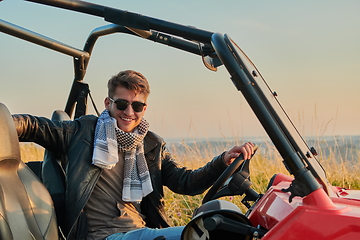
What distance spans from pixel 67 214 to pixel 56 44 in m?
1.19

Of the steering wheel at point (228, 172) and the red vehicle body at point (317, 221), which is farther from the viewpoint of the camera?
the steering wheel at point (228, 172)

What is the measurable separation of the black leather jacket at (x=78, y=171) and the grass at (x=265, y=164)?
5.39 feet

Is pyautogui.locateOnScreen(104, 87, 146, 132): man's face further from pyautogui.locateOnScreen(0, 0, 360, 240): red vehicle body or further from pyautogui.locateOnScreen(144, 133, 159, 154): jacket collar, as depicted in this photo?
pyautogui.locateOnScreen(0, 0, 360, 240): red vehicle body

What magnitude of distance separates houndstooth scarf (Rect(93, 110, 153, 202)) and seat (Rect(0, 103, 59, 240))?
0.45 meters

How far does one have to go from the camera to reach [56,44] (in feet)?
9.47

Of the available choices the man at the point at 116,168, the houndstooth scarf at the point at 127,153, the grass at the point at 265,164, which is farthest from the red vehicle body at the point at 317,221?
the grass at the point at 265,164

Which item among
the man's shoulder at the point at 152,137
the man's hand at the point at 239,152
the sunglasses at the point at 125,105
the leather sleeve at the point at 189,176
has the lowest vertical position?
the leather sleeve at the point at 189,176

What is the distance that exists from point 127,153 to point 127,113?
0.92 ft

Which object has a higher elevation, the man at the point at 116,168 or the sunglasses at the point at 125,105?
the sunglasses at the point at 125,105

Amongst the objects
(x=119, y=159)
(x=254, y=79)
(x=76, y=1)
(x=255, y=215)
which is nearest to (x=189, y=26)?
(x=254, y=79)

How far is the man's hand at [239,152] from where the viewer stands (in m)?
2.25

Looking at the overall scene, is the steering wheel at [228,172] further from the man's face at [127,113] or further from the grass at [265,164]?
the grass at [265,164]

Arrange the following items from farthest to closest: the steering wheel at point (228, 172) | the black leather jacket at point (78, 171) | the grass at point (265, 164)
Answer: the grass at point (265, 164), the black leather jacket at point (78, 171), the steering wheel at point (228, 172)

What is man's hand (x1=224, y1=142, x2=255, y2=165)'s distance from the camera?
225 centimetres
